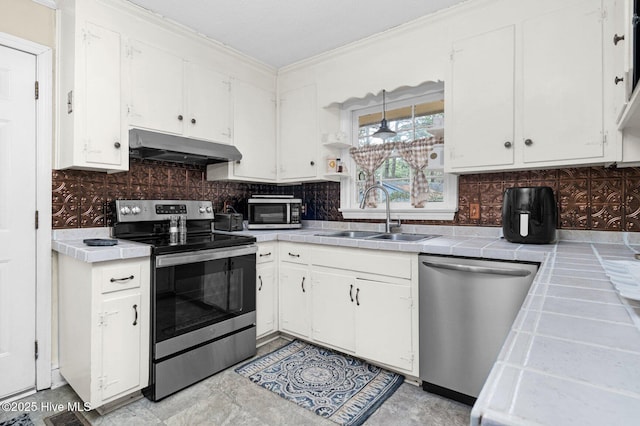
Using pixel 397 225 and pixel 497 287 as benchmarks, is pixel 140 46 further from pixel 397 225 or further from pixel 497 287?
pixel 497 287

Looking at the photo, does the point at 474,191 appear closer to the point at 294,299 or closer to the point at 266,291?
the point at 294,299

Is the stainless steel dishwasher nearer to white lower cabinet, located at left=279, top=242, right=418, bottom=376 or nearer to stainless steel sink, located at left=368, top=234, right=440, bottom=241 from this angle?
white lower cabinet, located at left=279, top=242, right=418, bottom=376

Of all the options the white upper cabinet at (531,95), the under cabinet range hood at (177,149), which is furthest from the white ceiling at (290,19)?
the under cabinet range hood at (177,149)

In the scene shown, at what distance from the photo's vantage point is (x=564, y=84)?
1963 millimetres

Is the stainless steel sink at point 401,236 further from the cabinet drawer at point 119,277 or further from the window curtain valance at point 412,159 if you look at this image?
the cabinet drawer at point 119,277

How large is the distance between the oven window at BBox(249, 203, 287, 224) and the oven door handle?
555 millimetres

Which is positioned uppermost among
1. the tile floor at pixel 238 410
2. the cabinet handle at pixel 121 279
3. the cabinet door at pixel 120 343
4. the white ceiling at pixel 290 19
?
the white ceiling at pixel 290 19

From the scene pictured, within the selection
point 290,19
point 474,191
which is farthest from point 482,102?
point 290,19

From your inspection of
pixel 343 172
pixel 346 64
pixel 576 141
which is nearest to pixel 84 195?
pixel 343 172

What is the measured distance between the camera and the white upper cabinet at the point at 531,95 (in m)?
1.89

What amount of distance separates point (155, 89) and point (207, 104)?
432 mm

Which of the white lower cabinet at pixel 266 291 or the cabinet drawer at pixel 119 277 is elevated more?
the cabinet drawer at pixel 119 277

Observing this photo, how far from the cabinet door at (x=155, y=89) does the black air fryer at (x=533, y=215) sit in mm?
2431

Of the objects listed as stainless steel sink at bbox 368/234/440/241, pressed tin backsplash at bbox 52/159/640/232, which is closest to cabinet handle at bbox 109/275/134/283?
pressed tin backsplash at bbox 52/159/640/232
